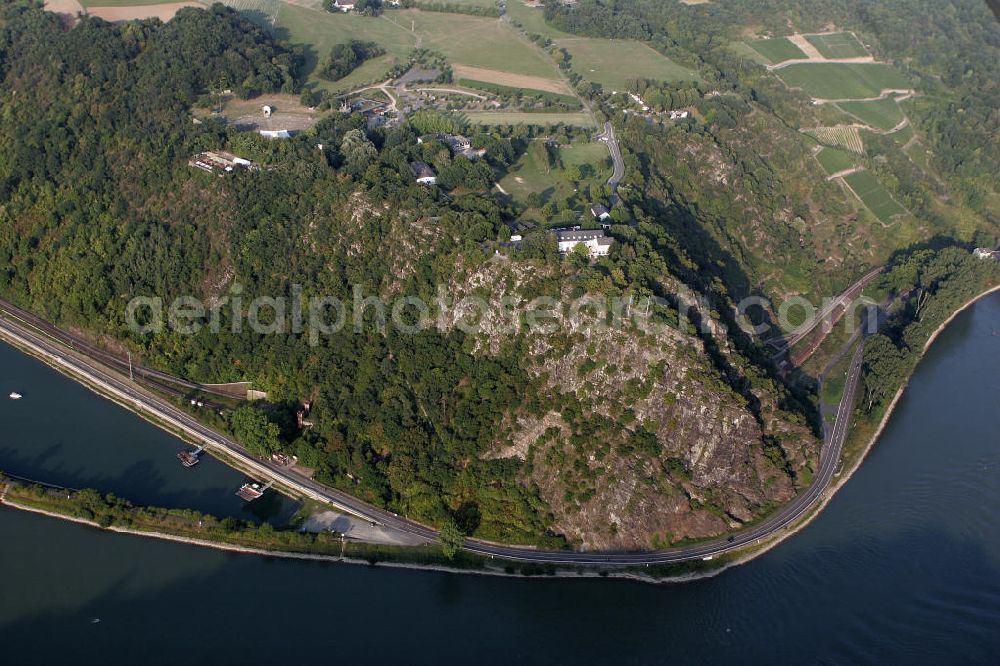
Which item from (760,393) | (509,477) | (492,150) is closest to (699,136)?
(492,150)

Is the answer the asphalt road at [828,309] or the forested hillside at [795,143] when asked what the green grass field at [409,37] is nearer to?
the forested hillside at [795,143]

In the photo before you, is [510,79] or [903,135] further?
[903,135]

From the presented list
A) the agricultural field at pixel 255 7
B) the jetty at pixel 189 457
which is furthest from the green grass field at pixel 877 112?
the jetty at pixel 189 457

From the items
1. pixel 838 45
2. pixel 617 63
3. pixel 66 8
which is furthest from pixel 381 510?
pixel 838 45

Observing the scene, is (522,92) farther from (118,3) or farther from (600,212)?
(118,3)

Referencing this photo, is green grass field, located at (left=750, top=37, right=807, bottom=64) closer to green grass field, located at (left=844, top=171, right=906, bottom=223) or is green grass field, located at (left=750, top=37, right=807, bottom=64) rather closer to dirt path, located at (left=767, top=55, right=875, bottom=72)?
dirt path, located at (left=767, top=55, right=875, bottom=72)

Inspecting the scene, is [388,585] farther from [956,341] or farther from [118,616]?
[956,341]
